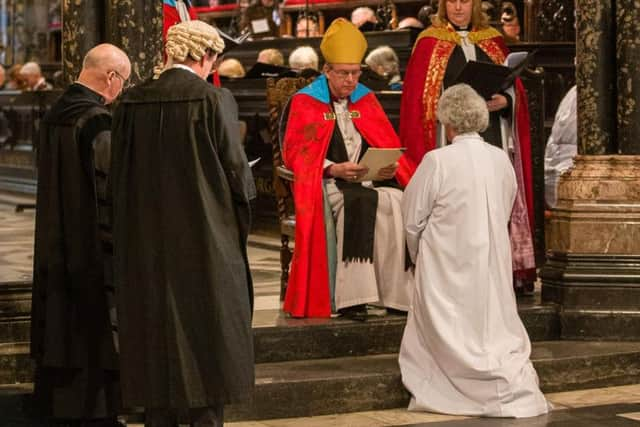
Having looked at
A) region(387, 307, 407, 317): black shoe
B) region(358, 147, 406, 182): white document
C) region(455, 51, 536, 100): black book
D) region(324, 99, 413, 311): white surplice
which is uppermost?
region(455, 51, 536, 100): black book

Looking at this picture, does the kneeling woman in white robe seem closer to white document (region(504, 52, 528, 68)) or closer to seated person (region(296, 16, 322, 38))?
white document (region(504, 52, 528, 68))

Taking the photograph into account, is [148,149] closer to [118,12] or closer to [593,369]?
[118,12]

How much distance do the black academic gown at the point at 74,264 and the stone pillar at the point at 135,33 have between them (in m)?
0.81

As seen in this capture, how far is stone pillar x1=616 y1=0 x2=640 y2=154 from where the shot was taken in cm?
722

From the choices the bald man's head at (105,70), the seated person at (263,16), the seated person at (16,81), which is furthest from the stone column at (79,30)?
the seated person at (16,81)

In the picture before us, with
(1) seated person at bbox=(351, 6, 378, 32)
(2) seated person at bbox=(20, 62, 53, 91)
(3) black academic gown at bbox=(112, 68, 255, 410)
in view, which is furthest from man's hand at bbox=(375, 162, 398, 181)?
(2) seated person at bbox=(20, 62, 53, 91)

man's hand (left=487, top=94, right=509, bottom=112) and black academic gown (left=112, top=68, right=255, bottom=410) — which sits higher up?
man's hand (left=487, top=94, right=509, bottom=112)

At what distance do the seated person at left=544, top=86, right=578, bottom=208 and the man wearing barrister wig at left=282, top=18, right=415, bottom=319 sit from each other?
2802 millimetres

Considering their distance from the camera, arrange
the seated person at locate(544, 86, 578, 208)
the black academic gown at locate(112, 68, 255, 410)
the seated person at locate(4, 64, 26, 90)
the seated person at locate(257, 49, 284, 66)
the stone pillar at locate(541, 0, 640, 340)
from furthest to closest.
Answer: the seated person at locate(4, 64, 26, 90) < the seated person at locate(257, 49, 284, 66) < the seated person at locate(544, 86, 578, 208) < the stone pillar at locate(541, 0, 640, 340) < the black academic gown at locate(112, 68, 255, 410)

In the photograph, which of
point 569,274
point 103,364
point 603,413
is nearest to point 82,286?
point 103,364

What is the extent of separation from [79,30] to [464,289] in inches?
80.9

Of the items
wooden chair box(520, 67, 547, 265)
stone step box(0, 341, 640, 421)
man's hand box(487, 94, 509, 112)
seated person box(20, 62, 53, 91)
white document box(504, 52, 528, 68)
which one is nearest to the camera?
stone step box(0, 341, 640, 421)

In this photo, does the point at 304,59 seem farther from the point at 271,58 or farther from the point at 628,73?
the point at 628,73

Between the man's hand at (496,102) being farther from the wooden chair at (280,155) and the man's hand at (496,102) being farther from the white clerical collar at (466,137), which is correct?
the white clerical collar at (466,137)
